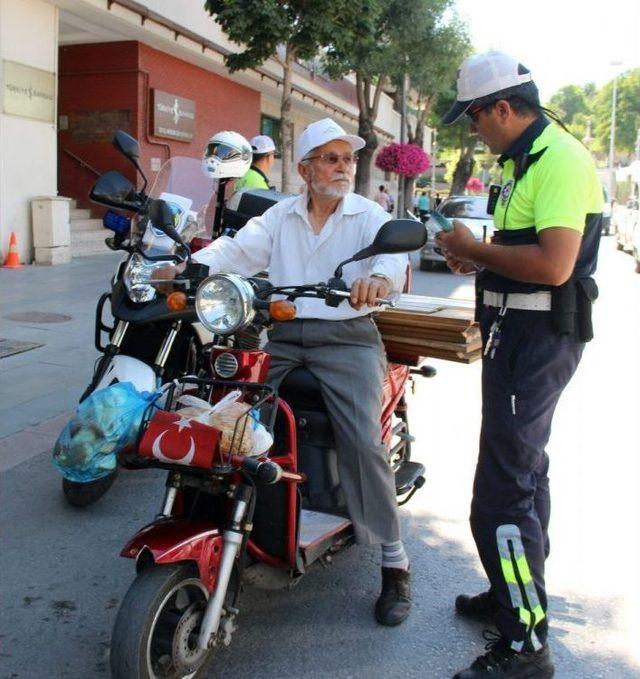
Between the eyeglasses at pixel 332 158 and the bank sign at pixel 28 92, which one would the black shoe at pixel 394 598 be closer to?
the eyeglasses at pixel 332 158

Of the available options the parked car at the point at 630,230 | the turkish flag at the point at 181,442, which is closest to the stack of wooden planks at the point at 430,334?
the turkish flag at the point at 181,442

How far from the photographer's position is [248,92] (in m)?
20.8

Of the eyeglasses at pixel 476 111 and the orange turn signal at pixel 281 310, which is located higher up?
the eyeglasses at pixel 476 111

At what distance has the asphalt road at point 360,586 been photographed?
281 centimetres

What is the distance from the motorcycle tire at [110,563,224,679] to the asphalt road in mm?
309

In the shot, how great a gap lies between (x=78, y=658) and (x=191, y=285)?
138 centimetres

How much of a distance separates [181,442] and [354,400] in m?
0.80

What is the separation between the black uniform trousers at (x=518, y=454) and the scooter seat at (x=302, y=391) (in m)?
0.64

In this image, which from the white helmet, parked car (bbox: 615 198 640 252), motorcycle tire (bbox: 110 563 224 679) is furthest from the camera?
parked car (bbox: 615 198 640 252)

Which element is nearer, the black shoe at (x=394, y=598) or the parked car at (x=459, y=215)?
the black shoe at (x=394, y=598)

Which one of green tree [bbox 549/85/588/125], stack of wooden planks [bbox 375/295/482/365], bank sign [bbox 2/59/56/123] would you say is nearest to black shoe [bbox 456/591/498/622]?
stack of wooden planks [bbox 375/295/482/365]

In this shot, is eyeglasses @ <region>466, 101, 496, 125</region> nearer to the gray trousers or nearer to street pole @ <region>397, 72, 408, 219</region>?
the gray trousers

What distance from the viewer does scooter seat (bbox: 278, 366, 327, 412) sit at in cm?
301

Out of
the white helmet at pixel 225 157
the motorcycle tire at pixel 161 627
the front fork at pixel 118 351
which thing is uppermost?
the white helmet at pixel 225 157
